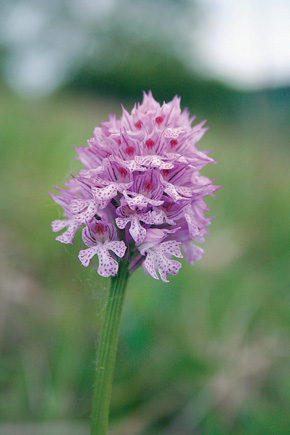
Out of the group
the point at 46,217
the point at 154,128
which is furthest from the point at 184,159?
the point at 46,217

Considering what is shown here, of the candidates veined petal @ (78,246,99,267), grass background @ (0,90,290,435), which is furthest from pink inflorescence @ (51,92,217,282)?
grass background @ (0,90,290,435)

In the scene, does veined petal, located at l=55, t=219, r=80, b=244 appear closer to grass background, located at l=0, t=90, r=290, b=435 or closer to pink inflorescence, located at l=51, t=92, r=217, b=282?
pink inflorescence, located at l=51, t=92, r=217, b=282

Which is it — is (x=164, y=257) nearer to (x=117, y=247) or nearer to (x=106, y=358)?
(x=117, y=247)

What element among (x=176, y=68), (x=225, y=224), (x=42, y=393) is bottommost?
(x=42, y=393)

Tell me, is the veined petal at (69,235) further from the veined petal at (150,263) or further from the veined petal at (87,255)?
the veined petal at (150,263)

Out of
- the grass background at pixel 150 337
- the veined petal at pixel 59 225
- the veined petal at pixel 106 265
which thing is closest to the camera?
the veined petal at pixel 106 265

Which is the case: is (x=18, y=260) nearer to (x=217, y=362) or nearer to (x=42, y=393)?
(x=42, y=393)

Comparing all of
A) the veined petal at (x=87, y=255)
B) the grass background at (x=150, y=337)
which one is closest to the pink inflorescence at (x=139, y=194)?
the veined petal at (x=87, y=255)

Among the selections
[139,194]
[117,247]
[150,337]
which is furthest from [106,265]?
[150,337]
